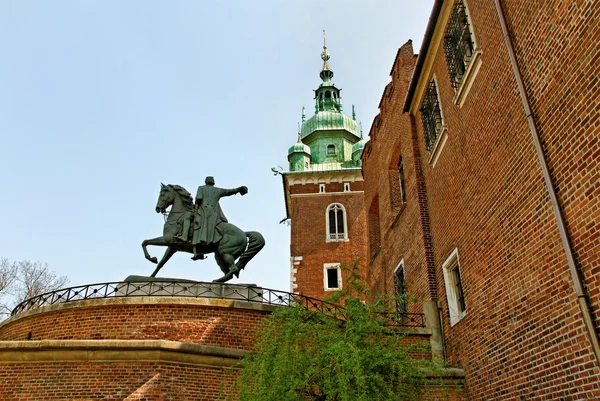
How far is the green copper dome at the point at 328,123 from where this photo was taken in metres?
44.3

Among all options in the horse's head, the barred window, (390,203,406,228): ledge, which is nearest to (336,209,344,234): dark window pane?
(390,203,406,228): ledge

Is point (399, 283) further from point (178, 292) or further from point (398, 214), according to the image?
point (178, 292)

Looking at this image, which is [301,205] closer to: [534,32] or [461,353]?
[461,353]

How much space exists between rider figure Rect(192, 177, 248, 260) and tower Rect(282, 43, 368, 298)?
20655mm

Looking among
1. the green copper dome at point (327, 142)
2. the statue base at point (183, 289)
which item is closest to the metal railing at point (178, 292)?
the statue base at point (183, 289)

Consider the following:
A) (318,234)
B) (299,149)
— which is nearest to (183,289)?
(318,234)

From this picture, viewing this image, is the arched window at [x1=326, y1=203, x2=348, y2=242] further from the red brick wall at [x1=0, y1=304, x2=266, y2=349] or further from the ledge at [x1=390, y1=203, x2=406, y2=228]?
the red brick wall at [x1=0, y1=304, x2=266, y2=349]

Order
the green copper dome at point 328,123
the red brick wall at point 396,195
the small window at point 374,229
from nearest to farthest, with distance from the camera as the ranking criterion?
the red brick wall at point 396,195
the small window at point 374,229
the green copper dome at point 328,123

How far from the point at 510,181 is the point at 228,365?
6405 mm

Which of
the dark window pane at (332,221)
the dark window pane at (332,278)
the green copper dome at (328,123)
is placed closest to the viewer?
the dark window pane at (332,278)

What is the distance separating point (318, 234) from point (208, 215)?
23.9 meters

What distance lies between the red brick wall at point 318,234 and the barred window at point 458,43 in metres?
23.1

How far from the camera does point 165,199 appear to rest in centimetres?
1384

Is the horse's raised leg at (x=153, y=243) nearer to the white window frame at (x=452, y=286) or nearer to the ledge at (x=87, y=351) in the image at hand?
the ledge at (x=87, y=351)
